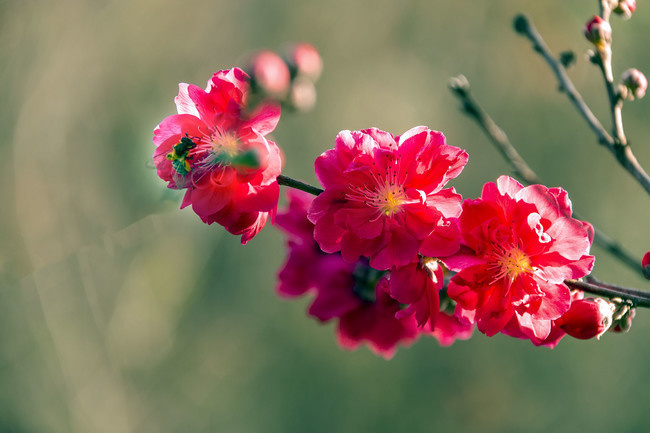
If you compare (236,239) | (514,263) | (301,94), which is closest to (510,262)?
(514,263)

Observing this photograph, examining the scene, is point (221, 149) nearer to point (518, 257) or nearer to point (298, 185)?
point (298, 185)

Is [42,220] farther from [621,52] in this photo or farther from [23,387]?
[621,52]

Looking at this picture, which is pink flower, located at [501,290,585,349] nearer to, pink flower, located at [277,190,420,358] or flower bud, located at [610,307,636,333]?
flower bud, located at [610,307,636,333]

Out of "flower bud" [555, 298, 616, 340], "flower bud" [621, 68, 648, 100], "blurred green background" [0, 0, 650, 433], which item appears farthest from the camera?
"blurred green background" [0, 0, 650, 433]

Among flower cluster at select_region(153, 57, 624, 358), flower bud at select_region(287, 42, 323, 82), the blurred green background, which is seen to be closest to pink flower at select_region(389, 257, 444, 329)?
flower cluster at select_region(153, 57, 624, 358)

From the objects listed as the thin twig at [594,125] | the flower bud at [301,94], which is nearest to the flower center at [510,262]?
the thin twig at [594,125]
